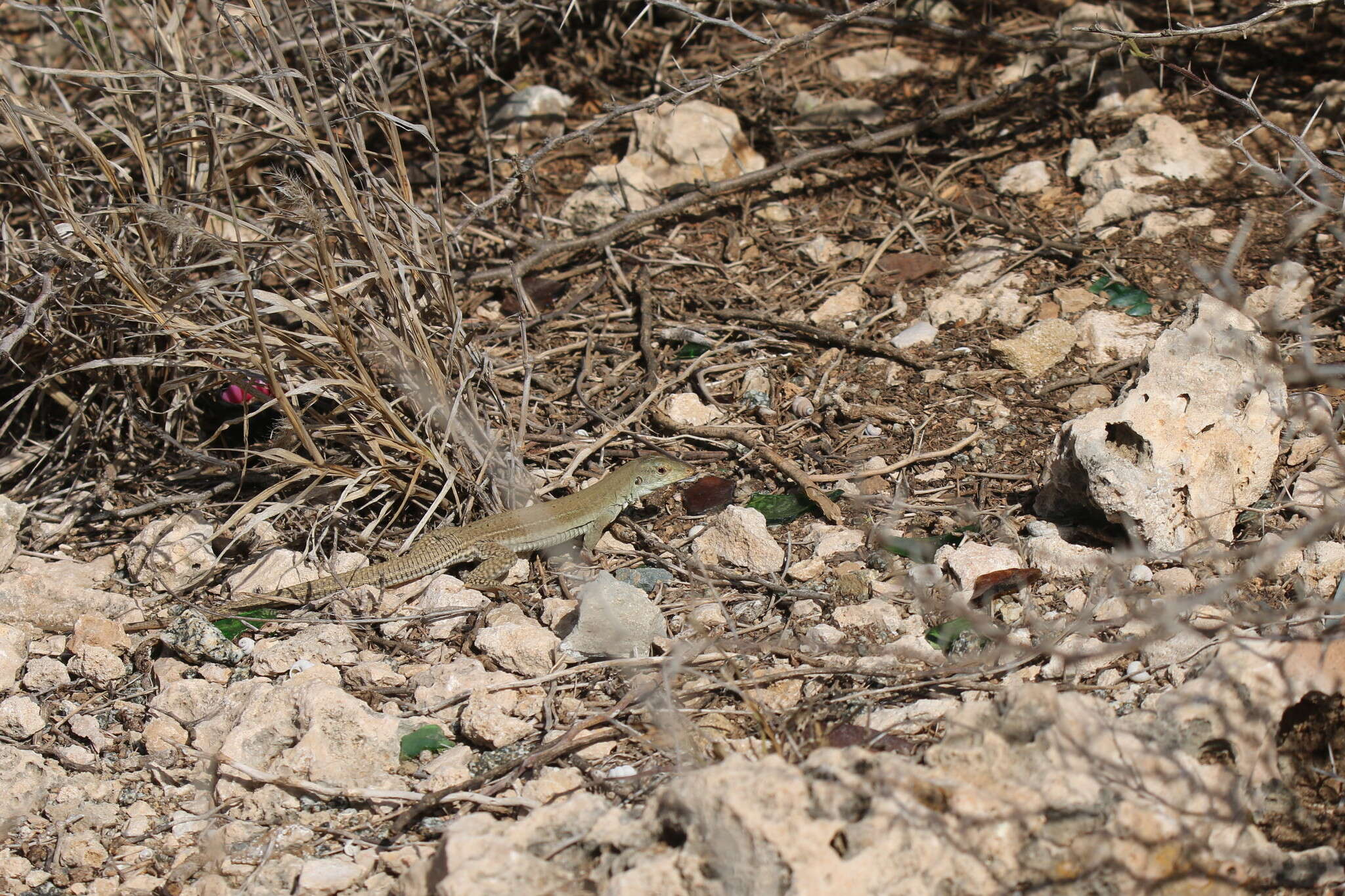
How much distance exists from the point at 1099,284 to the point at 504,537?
2.75 meters

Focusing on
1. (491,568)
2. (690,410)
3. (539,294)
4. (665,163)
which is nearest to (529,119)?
(665,163)

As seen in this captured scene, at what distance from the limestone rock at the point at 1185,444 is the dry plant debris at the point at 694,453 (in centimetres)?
2

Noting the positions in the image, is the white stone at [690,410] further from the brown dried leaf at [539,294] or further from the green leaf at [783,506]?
the brown dried leaf at [539,294]

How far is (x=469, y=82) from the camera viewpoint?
6652 millimetres

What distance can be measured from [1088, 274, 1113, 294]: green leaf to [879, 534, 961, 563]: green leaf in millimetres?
1635

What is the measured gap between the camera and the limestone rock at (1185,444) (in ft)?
11.3

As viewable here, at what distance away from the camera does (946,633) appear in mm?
3396

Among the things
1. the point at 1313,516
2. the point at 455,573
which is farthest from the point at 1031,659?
the point at 455,573

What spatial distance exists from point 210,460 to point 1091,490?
10.1ft

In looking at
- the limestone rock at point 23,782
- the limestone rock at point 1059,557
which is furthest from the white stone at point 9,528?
the limestone rock at point 1059,557

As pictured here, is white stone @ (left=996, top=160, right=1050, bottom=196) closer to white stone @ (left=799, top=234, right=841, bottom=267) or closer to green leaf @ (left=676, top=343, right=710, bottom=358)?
white stone @ (left=799, top=234, right=841, bottom=267)

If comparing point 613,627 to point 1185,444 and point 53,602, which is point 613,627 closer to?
point 1185,444

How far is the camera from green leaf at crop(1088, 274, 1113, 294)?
4.82 meters

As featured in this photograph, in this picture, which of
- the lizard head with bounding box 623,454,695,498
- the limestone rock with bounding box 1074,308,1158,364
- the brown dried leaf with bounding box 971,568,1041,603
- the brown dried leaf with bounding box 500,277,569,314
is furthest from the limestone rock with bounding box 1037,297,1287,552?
the brown dried leaf with bounding box 500,277,569,314
